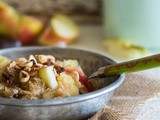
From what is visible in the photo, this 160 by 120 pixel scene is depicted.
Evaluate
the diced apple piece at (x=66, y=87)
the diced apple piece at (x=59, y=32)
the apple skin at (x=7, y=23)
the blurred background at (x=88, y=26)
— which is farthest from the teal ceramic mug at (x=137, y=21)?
the diced apple piece at (x=66, y=87)

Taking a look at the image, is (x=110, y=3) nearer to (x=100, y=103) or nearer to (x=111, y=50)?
(x=111, y=50)

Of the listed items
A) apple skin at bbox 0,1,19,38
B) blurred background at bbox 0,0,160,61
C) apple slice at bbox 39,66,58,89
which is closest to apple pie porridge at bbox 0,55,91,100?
apple slice at bbox 39,66,58,89

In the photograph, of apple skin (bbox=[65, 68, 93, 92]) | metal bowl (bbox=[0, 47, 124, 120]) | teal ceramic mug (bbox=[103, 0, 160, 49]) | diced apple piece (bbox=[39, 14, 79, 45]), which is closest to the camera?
metal bowl (bbox=[0, 47, 124, 120])

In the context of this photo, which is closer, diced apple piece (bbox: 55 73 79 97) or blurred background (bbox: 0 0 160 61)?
diced apple piece (bbox: 55 73 79 97)

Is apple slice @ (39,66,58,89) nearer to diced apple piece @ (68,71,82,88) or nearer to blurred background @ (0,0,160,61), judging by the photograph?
diced apple piece @ (68,71,82,88)

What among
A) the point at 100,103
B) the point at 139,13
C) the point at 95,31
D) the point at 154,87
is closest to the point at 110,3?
the point at 139,13

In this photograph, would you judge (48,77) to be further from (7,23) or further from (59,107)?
(7,23)
